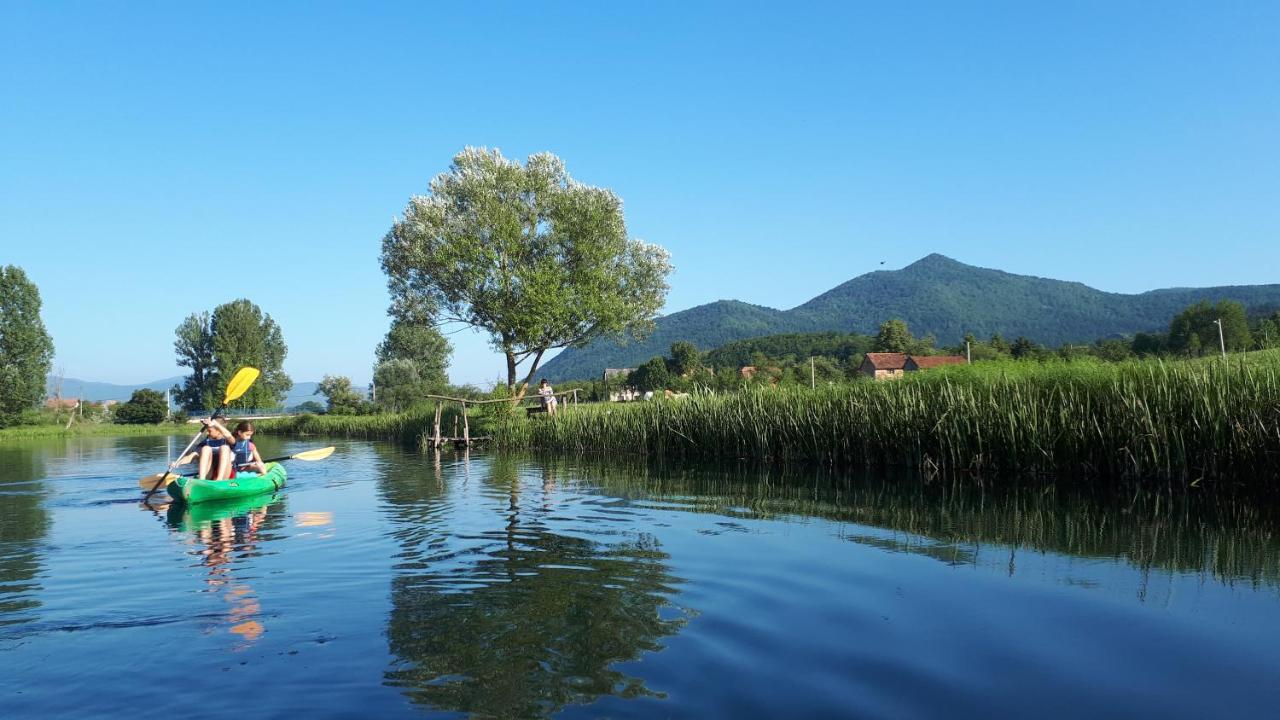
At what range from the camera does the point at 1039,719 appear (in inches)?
154

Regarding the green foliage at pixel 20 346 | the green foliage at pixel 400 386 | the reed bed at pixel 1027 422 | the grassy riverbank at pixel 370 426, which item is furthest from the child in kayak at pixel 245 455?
the green foliage at pixel 20 346

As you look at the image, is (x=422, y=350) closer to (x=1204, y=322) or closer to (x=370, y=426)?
(x=370, y=426)

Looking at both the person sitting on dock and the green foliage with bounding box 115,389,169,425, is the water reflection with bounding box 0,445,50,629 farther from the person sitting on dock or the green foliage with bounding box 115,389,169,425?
the green foliage with bounding box 115,389,169,425

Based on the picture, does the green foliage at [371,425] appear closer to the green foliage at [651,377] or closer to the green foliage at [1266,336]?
the green foliage at [1266,336]

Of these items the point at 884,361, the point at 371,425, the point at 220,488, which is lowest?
the point at 220,488

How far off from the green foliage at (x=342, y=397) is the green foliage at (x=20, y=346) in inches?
846

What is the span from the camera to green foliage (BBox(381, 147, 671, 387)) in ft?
115

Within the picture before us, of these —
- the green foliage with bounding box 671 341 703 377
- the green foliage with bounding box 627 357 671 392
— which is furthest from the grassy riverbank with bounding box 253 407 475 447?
the green foliage with bounding box 671 341 703 377

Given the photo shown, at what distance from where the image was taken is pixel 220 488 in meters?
13.8

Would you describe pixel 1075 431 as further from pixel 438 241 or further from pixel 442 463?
pixel 438 241

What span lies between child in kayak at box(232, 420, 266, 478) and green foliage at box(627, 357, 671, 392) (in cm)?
7923

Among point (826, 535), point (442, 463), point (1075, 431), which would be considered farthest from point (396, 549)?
point (442, 463)

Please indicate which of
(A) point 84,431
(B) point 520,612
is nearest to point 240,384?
(B) point 520,612

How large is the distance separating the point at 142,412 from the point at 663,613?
76.5m
